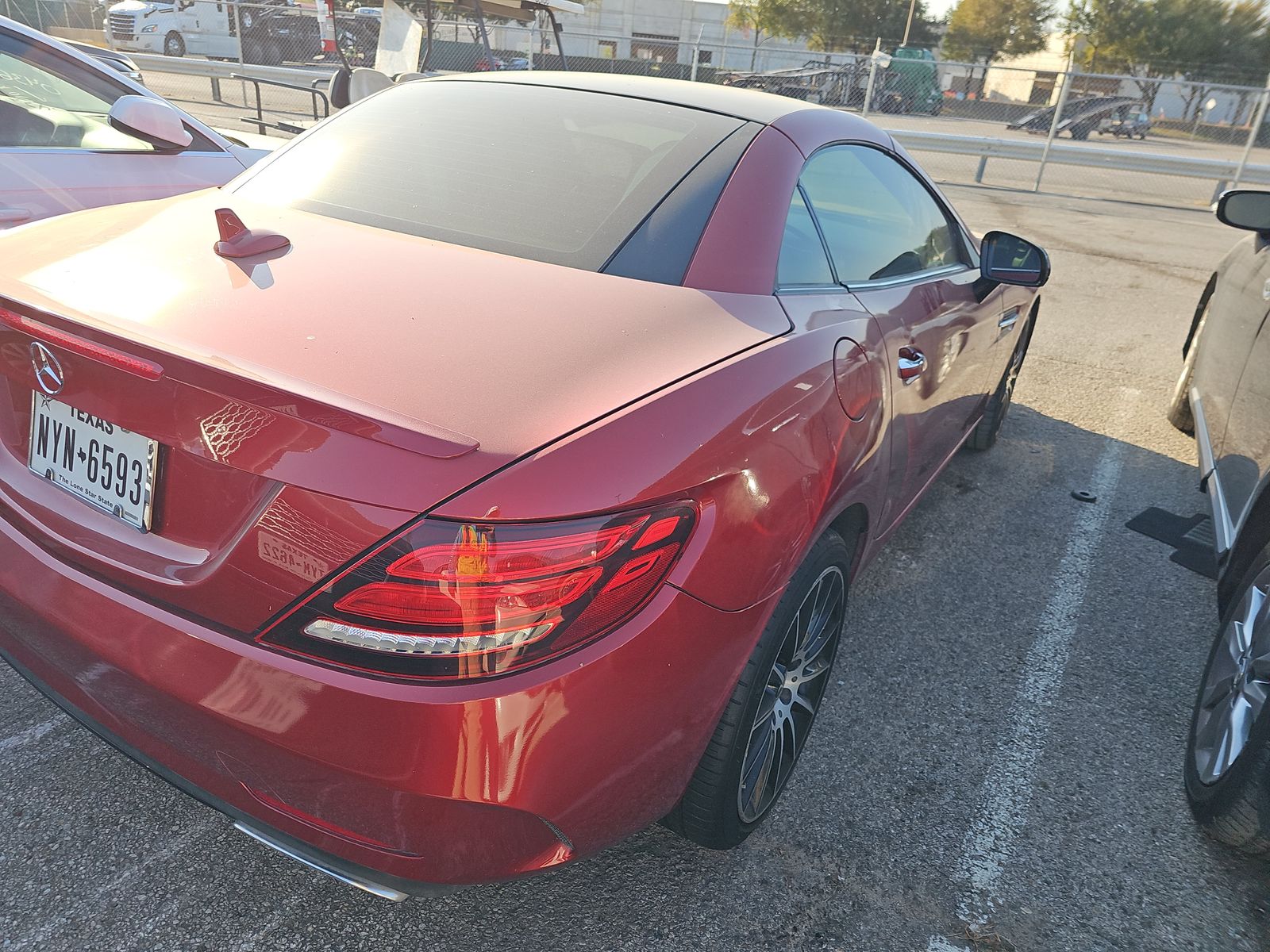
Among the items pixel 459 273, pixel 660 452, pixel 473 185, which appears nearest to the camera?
pixel 660 452

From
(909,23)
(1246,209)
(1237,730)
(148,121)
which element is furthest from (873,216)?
(909,23)

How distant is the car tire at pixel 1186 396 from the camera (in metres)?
4.76

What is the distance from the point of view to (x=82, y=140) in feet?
13.3

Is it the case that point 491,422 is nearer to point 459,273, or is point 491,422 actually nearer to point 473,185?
point 459,273

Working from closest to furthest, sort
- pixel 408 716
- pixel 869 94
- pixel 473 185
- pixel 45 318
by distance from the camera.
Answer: pixel 408 716 < pixel 45 318 < pixel 473 185 < pixel 869 94

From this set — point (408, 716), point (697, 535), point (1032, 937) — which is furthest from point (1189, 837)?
point (408, 716)

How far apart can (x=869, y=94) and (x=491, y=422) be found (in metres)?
19.5

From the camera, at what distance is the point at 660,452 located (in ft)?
4.98

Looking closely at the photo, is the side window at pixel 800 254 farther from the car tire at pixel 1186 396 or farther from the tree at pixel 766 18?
the tree at pixel 766 18

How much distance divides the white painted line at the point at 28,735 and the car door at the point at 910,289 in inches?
90.4

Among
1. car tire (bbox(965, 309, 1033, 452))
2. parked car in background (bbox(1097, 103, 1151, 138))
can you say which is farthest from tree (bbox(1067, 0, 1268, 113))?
car tire (bbox(965, 309, 1033, 452))

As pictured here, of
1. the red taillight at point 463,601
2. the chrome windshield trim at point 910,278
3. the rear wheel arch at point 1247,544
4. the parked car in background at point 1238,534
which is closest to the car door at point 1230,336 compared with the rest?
the parked car in background at point 1238,534

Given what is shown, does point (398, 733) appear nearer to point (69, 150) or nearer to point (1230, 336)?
point (69, 150)

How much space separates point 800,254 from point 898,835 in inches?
56.9
